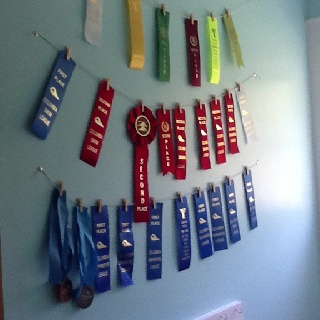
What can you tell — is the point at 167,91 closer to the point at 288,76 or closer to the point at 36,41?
the point at 36,41

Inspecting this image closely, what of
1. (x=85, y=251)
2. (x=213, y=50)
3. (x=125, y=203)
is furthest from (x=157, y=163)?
(x=213, y=50)

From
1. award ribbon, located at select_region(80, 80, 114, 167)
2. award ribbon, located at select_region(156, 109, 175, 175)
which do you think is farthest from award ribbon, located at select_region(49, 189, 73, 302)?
award ribbon, located at select_region(156, 109, 175, 175)

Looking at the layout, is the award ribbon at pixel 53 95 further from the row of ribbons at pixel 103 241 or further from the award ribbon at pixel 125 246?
the award ribbon at pixel 125 246

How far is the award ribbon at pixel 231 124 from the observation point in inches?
67.1

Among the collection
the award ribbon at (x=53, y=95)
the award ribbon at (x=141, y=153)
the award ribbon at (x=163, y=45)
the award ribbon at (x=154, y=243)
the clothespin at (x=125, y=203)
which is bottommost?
the award ribbon at (x=154, y=243)

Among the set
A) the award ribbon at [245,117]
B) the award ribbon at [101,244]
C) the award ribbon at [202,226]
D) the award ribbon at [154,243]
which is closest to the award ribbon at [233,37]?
the award ribbon at [245,117]

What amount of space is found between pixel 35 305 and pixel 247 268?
Answer: 0.97 m

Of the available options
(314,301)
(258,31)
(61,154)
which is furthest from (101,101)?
(314,301)

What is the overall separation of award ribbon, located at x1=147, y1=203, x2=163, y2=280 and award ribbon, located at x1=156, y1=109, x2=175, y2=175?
0.13 m

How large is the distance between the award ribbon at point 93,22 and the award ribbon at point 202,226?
645 millimetres

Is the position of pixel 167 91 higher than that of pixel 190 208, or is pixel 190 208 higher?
pixel 167 91

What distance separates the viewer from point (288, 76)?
2.11 metres

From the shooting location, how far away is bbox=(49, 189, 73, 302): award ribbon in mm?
1126

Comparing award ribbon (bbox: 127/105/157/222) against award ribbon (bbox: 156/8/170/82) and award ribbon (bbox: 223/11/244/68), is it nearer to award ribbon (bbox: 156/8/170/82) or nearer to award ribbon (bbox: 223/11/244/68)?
award ribbon (bbox: 156/8/170/82)
